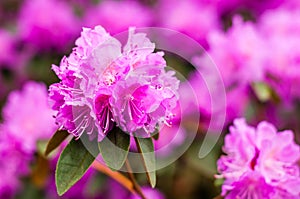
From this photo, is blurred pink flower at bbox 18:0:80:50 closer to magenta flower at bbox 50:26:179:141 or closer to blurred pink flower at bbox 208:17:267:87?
blurred pink flower at bbox 208:17:267:87

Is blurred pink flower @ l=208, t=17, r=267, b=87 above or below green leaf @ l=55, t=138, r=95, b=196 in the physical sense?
above

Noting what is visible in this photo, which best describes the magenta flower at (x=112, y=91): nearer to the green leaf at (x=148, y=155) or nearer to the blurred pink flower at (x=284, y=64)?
the green leaf at (x=148, y=155)

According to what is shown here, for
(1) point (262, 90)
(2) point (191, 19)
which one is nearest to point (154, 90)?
(1) point (262, 90)

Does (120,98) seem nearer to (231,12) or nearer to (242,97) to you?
(242,97)

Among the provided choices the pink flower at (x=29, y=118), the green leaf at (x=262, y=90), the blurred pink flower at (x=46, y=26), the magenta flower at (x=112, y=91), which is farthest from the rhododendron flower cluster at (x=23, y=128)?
the magenta flower at (x=112, y=91)

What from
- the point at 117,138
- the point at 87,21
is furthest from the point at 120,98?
the point at 87,21

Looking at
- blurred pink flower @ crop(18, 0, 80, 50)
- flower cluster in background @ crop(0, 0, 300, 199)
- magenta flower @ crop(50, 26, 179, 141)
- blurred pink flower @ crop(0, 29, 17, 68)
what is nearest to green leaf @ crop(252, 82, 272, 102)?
flower cluster in background @ crop(0, 0, 300, 199)
